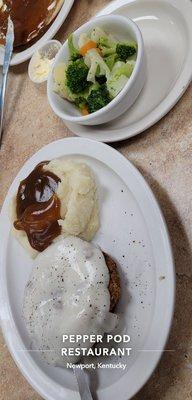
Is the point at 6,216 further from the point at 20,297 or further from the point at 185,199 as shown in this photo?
the point at 185,199

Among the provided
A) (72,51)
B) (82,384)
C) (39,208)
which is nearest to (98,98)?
(72,51)

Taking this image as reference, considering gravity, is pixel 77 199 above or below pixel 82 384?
above

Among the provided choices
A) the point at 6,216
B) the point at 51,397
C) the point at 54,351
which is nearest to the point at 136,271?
the point at 54,351

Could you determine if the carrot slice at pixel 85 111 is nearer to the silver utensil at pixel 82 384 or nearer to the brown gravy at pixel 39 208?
the brown gravy at pixel 39 208

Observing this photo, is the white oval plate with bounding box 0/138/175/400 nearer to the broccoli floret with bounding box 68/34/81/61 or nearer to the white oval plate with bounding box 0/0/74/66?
the broccoli floret with bounding box 68/34/81/61

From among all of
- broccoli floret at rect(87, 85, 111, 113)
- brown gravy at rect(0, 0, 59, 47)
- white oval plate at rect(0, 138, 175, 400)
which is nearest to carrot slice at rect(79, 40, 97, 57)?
broccoli floret at rect(87, 85, 111, 113)

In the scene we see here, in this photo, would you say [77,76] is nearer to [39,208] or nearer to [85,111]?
[85,111]
